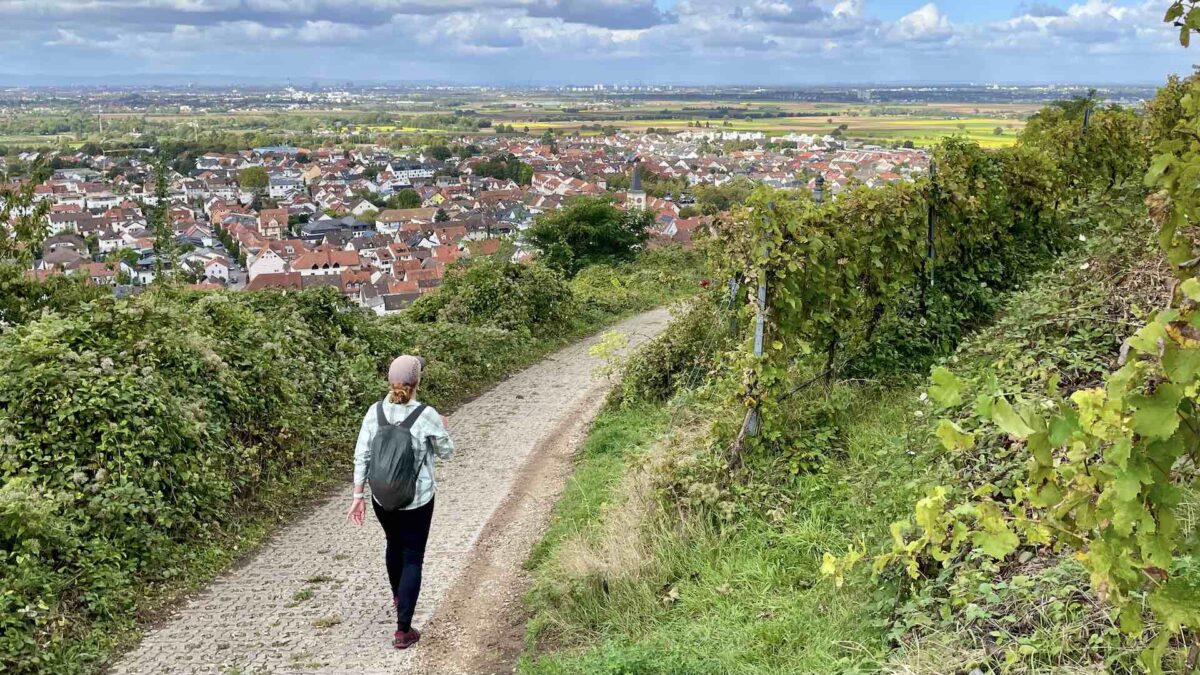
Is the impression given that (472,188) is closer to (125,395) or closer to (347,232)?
(347,232)

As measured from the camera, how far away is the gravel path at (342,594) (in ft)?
17.1

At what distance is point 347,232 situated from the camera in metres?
78.9

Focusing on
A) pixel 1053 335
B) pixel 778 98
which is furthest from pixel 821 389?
pixel 778 98

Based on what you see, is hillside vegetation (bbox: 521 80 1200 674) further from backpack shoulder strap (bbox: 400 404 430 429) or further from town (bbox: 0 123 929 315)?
town (bbox: 0 123 929 315)

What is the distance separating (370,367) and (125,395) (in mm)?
4348

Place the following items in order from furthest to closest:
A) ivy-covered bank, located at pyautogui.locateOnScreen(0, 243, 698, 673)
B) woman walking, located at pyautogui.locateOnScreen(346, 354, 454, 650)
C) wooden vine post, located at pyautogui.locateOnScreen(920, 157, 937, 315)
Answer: wooden vine post, located at pyautogui.locateOnScreen(920, 157, 937, 315) < ivy-covered bank, located at pyautogui.locateOnScreen(0, 243, 698, 673) < woman walking, located at pyautogui.locateOnScreen(346, 354, 454, 650)

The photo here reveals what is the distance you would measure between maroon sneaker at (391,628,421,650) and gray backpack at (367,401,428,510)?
3.00 ft

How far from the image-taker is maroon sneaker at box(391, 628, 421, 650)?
5293 millimetres

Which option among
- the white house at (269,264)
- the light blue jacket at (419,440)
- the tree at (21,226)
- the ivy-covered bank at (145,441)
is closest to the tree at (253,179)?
the white house at (269,264)

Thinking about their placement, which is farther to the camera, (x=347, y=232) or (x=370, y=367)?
(x=347, y=232)

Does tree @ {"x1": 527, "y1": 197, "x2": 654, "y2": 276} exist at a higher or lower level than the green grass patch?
higher

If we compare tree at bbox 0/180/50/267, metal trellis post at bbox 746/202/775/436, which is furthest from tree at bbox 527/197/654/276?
metal trellis post at bbox 746/202/775/436

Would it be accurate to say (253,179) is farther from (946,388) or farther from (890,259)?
(946,388)

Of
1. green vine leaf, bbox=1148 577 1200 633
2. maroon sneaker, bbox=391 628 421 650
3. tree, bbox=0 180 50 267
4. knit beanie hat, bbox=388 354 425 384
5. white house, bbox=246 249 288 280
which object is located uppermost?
tree, bbox=0 180 50 267
